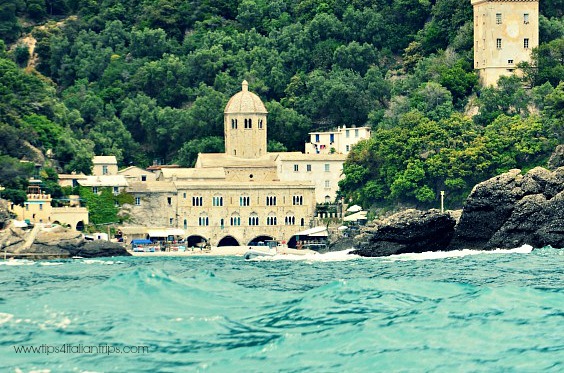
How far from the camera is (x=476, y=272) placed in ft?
230

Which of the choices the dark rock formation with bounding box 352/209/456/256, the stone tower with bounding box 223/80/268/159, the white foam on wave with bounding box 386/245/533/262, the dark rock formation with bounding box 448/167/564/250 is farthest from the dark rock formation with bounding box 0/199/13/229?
the dark rock formation with bounding box 448/167/564/250

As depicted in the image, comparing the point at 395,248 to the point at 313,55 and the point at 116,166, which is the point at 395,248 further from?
the point at 313,55

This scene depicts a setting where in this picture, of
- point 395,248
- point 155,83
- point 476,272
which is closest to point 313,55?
point 155,83

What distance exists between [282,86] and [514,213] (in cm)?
4464

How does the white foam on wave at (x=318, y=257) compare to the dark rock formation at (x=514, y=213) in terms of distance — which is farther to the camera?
the white foam on wave at (x=318, y=257)

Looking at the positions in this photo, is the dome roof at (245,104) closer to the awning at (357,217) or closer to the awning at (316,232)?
the awning at (357,217)

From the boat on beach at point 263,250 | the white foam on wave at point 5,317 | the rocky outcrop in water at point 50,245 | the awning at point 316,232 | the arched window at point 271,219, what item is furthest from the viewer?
the arched window at point 271,219

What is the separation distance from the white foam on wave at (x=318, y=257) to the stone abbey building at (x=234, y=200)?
540 inches

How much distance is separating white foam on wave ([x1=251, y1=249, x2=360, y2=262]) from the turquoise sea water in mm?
23908

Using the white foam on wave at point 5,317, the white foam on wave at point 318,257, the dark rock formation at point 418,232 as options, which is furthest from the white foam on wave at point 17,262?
the white foam on wave at point 5,317

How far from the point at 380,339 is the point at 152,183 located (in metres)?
64.8

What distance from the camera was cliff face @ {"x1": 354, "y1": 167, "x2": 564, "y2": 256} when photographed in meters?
82.4

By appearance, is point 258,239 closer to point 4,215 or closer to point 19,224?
point 19,224

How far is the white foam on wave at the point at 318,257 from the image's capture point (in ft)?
289
